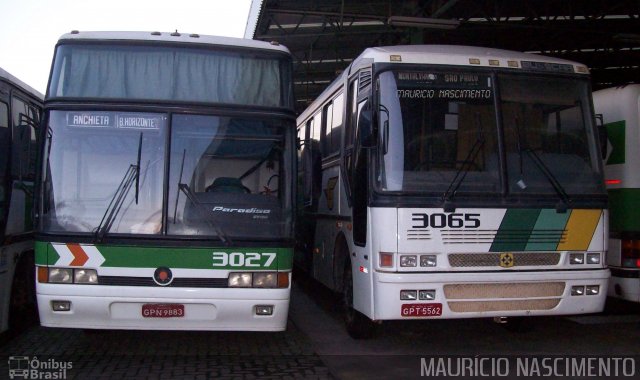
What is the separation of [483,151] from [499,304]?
1.63 meters

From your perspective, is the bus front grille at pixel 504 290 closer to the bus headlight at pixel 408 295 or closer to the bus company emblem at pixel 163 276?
the bus headlight at pixel 408 295

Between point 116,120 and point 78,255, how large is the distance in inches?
54.7

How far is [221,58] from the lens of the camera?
750 centimetres

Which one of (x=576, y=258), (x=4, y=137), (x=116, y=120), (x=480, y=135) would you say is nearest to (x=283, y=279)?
(x=116, y=120)

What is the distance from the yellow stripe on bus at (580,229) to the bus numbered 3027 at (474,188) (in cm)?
1

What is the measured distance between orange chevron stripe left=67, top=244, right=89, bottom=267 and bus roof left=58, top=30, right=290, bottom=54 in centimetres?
216

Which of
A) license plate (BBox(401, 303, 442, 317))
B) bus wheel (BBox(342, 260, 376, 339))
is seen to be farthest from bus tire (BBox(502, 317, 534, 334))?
license plate (BBox(401, 303, 442, 317))

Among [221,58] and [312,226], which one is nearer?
[221,58]

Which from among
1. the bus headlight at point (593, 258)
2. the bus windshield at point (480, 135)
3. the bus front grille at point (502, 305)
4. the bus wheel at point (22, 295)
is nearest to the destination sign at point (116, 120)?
the bus windshield at point (480, 135)

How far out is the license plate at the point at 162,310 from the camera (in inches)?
272

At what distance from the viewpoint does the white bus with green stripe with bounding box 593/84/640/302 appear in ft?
27.3

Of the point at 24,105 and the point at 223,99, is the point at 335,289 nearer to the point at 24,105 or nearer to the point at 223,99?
the point at 223,99

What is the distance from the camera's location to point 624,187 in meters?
8.60

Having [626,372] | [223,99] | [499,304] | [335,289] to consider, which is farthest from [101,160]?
[626,372]
